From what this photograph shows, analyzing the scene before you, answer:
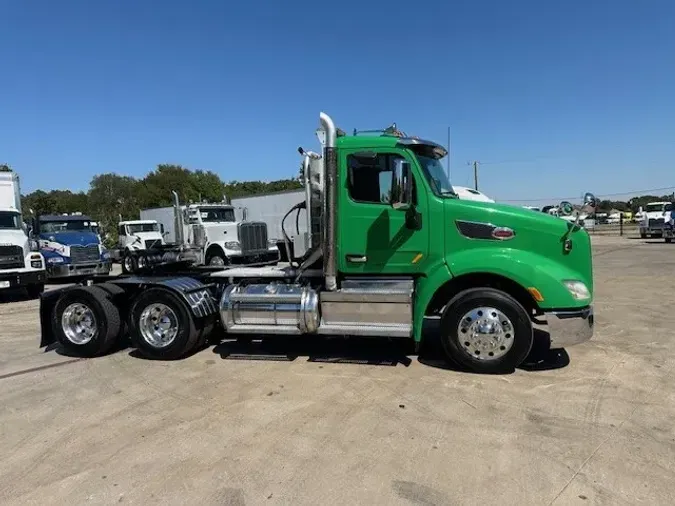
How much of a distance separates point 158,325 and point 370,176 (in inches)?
134

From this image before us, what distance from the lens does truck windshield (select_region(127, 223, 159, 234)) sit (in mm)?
24547

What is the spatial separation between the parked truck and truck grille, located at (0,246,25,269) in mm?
3372

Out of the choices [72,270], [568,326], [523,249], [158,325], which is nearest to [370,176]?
[523,249]

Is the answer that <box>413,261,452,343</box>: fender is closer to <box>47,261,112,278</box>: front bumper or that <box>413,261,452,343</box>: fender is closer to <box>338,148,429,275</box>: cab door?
<box>338,148,429,275</box>: cab door

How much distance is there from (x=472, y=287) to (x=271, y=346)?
294cm

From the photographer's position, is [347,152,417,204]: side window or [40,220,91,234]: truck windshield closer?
[347,152,417,204]: side window

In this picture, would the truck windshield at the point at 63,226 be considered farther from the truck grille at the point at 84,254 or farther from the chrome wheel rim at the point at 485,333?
the chrome wheel rim at the point at 485,333

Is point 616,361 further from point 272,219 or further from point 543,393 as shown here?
point 272,219

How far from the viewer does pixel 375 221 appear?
5.89 meters

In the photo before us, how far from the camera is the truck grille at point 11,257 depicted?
1272 cm

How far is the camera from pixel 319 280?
6469mm

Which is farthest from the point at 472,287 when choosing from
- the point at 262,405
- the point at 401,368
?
the point at 262,405

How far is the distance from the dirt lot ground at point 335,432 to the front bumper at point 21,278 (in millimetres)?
7203

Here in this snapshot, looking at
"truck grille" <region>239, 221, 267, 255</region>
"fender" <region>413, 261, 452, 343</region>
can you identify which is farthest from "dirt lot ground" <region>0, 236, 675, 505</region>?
"truck grille" <region>239, 221, 267, 255</region>
